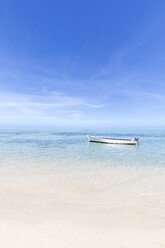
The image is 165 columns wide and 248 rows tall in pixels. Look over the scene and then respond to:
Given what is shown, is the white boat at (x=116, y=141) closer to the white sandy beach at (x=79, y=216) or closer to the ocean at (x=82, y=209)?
the ocean at (x=82, y=209)

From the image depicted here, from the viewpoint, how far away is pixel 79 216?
19.9ft

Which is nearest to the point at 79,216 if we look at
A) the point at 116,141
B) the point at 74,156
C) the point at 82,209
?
the point at 82,209

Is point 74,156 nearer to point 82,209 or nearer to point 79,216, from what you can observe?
point 82,209

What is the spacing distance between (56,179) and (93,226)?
240 inches

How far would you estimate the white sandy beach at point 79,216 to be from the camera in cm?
450

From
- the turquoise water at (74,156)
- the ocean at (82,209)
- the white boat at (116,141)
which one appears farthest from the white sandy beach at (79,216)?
the white boat at (116,141)

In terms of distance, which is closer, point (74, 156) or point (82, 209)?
point (82, 209)

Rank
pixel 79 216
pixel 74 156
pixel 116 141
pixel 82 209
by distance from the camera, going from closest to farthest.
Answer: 1. pixel 79 216
2. pixel 82 209
3. pixel 74 156
4. pixel 116 141

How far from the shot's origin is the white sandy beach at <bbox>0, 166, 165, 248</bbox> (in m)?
4.50

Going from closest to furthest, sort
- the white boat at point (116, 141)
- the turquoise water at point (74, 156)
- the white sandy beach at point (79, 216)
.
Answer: the white sandy beach at point (79, 216) → the turquoise water at point (74, 156) → the white boat at point (116, 141)

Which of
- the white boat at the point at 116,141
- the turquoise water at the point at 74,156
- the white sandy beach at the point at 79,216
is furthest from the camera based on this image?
the white boat at the point at 116,141

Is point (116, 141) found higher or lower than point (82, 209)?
higher

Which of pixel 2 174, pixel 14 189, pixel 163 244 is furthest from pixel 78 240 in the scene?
pixel 2 174

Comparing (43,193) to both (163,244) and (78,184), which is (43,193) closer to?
(78,184)
